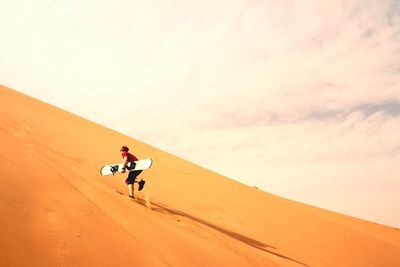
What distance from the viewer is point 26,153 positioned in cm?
686

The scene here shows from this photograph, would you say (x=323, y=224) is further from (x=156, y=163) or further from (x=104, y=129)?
(x=104, y=129)

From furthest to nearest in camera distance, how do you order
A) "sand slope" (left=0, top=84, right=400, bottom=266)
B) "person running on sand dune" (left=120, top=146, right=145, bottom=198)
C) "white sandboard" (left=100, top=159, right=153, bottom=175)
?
"white sandboard" (left=100, top=159, right=153, bottom=175) → "person running on sand dune" (left=120, top=146, right=145, bottom=198) → "sand slope" (left=0, top=84, right=400, bottom=266)

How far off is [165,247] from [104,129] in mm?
16460

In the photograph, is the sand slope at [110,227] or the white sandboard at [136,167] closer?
the sand slope at [110,227]

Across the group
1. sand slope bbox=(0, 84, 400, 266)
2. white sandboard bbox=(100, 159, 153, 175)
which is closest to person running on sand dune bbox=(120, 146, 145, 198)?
white sandboard bbox=(100, 159, 153, 175)

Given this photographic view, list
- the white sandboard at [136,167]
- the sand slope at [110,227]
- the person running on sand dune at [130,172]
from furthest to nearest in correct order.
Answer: the white sandboard at [136,167] < the person running on sand dune at [130,172] < the sand slope at [110,227]

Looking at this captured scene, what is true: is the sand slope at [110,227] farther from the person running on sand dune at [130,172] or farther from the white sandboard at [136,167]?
the white sandboard at [136,167]

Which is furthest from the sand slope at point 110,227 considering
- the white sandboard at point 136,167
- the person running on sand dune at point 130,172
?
the white sandboard at point 136,167

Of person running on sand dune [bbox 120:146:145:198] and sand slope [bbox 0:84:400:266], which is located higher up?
person running on sand dune [bbox 120:146:145:198]

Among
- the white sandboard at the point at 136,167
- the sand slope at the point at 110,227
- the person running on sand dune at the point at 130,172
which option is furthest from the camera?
the white sandboard at the point at 136,167

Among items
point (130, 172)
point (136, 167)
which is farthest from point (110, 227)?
point (136, 167)

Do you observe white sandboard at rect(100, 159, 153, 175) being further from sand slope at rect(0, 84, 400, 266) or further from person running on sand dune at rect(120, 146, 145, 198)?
sand slope at rect(0, 84, 400, 266)

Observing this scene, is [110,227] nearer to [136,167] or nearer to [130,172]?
[130,172]

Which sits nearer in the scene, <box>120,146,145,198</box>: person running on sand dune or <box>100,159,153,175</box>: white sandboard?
<box>120,146,145,198</box>: person running on sand dune
